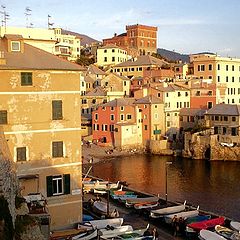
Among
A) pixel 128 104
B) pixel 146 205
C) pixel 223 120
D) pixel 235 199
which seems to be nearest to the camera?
pixel 146 205

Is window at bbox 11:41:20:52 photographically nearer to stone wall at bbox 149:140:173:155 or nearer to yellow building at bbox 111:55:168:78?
stone wall at bbox 149:140:173:155

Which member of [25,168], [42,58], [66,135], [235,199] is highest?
[42,58]

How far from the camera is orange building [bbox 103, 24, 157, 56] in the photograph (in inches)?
4798

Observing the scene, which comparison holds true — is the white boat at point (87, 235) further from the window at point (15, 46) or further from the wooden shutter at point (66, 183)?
the window at point (15, 46)

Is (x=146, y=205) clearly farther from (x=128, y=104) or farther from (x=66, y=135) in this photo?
(x=128, y=104)

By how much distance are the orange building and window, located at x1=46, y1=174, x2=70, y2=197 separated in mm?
97384

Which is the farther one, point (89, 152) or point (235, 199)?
point (89, 152)

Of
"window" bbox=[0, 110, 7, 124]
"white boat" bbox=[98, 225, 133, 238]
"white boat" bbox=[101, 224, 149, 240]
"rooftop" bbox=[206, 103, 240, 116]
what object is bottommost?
"white boat" bbox=[101, 224, 149, 240]

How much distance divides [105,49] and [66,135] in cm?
7958

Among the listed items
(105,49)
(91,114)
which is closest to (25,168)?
(91,114)

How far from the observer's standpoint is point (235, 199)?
121 feet

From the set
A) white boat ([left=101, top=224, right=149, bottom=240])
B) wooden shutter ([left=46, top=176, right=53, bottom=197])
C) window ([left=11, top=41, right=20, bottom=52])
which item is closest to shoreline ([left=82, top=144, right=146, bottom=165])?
white boat ([left=101, top=224, right=149, bottom=240])

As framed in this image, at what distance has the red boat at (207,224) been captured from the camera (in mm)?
26281

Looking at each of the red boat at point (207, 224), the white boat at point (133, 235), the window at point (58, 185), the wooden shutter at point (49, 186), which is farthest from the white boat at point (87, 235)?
the red boat at point (207, 224)
